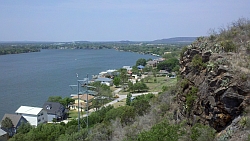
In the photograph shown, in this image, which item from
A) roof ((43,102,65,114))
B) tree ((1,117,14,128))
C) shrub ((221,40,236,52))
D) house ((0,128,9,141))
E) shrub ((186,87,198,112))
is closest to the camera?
shrub ((186,87,198,112))

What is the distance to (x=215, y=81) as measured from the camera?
7965 mm

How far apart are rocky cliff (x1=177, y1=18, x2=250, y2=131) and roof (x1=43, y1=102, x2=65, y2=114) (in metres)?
17.3

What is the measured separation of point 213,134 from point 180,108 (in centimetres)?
297

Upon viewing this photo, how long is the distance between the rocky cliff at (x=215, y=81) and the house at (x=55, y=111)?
1707 centimetres

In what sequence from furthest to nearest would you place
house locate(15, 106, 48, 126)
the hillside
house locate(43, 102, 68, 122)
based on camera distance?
house locate(43, 102, 68, 122)
house locate(15, 106, 48, 126)
the hillside

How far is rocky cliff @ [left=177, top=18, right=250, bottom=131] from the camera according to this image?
7.26m

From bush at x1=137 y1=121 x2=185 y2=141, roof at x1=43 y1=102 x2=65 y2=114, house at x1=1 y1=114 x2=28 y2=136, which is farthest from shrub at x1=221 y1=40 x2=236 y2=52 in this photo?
roof at x1=43 y1=102 x2=65 y2=114

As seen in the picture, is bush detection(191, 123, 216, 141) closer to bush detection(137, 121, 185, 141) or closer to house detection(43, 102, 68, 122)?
bush detection(137, 121, 185, 141)

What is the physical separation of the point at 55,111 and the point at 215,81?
19.9 m

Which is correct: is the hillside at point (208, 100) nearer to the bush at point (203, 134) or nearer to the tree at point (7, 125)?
the bush at point (203, 134)

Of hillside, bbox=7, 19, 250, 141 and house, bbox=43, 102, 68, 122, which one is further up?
hillside, bbox=7, 19, 250, 141

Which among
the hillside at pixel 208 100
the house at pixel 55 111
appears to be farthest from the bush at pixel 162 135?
the house at pixel 55 111

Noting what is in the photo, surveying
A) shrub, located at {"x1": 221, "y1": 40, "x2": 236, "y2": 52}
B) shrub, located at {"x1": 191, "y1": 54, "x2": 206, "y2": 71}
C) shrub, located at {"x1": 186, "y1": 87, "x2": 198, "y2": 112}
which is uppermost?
shrub, located at {"x1": 221, "y1": 40, "x2": 236, "y2": 52}

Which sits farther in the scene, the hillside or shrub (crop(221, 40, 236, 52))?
shrub (crop(221, 40, 236, 52))
